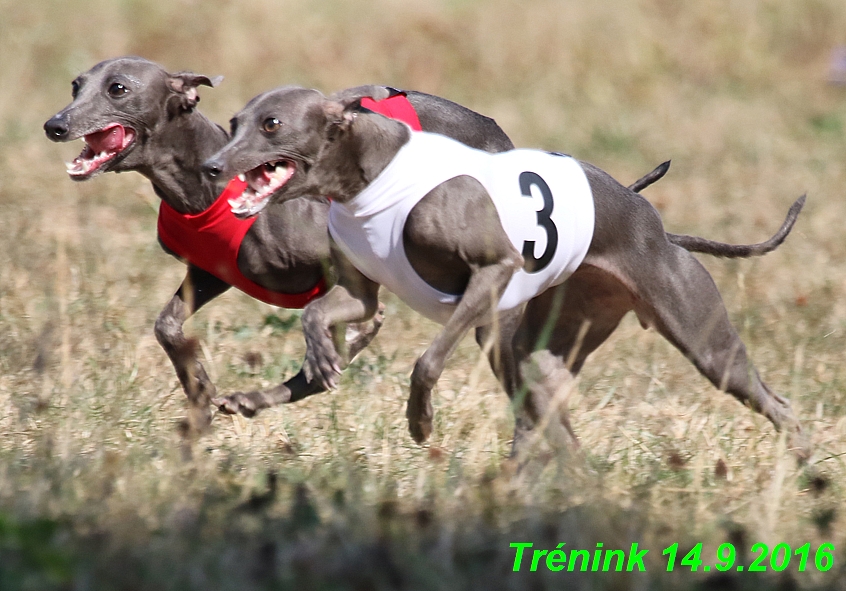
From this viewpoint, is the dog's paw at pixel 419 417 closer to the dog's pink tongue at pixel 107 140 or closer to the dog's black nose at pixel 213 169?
the dog's black nose at pixel 213 169

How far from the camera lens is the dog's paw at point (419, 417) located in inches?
170

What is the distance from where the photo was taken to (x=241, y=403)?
181 inches

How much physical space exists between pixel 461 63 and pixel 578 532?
36.8ft

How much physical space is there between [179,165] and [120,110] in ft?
1.07

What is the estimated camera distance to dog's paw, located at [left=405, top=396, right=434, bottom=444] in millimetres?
4320

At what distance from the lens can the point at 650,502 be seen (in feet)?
13.1

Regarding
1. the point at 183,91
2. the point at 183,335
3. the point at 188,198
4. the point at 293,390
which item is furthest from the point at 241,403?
the point at 183,91

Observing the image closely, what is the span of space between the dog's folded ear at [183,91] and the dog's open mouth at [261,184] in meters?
0.87

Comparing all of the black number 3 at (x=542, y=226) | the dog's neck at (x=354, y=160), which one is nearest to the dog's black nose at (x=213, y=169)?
the dog's neck at (x=354, y=160)

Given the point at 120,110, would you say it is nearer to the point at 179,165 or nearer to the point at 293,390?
the point at 179,165

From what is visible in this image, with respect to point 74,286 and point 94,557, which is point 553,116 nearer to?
point 74,286

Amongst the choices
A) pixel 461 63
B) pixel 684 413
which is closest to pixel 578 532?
pixel 684 413

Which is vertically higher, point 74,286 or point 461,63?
point 461,63

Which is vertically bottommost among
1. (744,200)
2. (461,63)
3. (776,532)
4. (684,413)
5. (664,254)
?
(776,532)
